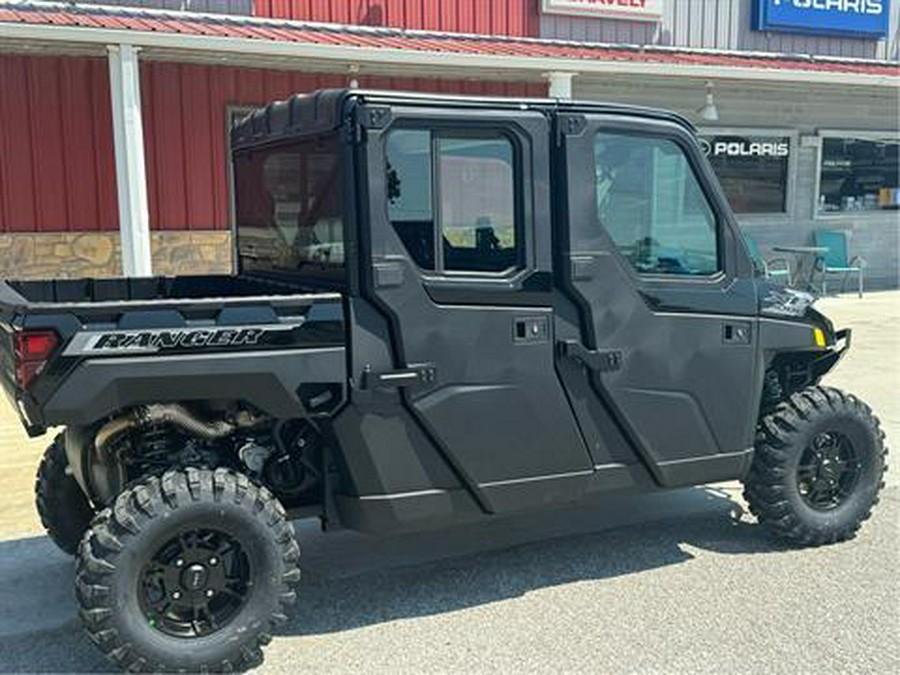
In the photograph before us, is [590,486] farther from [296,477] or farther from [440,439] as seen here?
[296,477]

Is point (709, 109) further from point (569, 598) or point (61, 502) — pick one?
point (61, 502)

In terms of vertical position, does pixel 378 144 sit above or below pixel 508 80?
below

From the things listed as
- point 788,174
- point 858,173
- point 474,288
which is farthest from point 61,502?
point 858,173

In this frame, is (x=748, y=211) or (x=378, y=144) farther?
(x=748, y=211)

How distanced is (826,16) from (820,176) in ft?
7.89

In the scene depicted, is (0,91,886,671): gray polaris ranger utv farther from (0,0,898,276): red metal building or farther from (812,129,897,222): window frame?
(812,129,897,222): window frame

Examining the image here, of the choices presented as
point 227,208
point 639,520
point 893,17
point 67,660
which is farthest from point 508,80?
point 67,660

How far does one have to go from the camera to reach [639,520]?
5039mm

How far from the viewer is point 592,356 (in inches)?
155

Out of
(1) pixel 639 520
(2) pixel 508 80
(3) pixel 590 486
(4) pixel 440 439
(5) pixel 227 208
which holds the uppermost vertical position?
(2) pixel 508 80

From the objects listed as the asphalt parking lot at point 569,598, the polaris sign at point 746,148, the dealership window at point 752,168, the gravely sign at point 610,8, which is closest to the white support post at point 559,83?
the gravely sign at point 610,8

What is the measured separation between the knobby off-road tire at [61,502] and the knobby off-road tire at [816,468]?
3.11 metres

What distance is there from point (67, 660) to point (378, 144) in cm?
220

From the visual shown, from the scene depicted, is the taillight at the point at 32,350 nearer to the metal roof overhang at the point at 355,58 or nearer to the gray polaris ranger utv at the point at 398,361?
the gray polaris ranger utv at the point at 398,361
